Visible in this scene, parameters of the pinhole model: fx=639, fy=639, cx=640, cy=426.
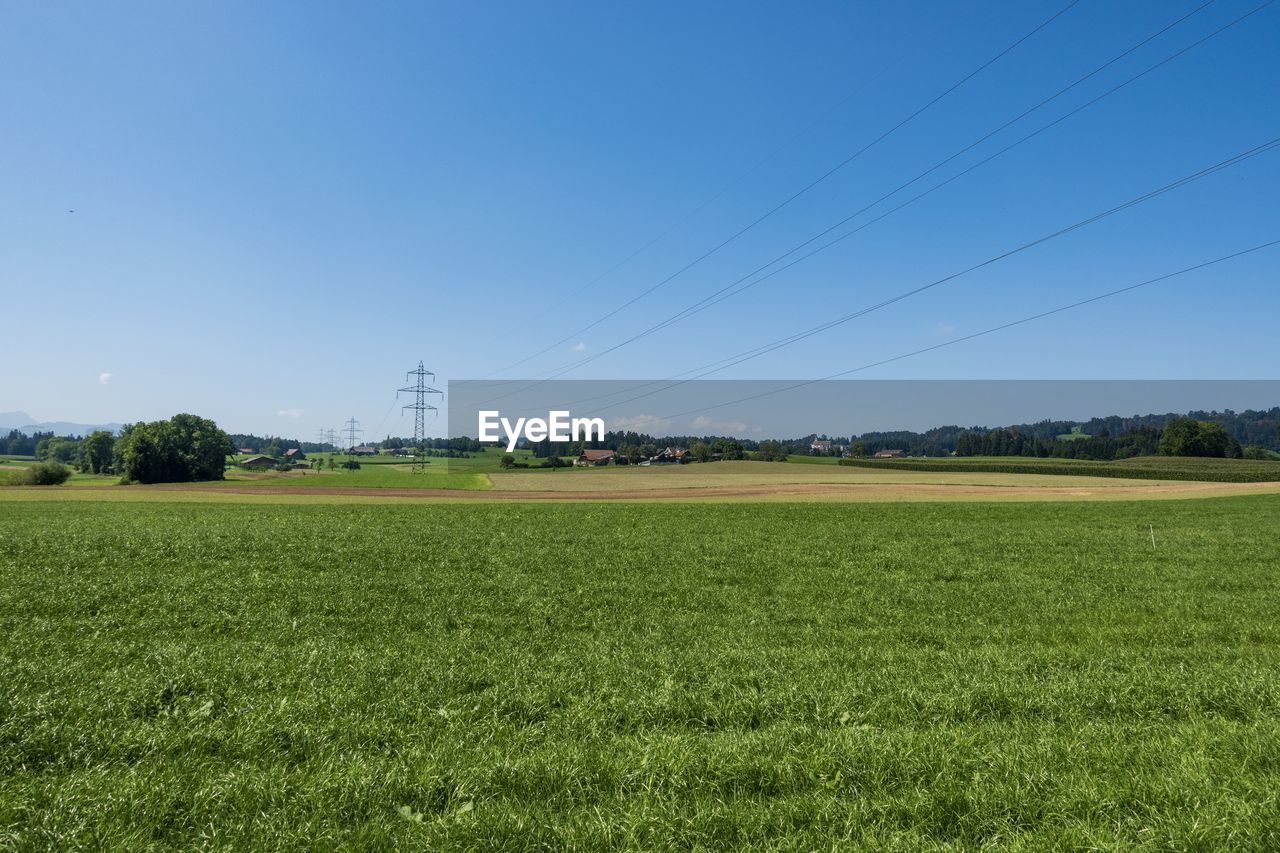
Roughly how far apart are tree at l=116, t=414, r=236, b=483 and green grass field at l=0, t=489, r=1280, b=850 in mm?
96867

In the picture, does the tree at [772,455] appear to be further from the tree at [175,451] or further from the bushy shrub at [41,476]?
the bushy shrub at [41,476]

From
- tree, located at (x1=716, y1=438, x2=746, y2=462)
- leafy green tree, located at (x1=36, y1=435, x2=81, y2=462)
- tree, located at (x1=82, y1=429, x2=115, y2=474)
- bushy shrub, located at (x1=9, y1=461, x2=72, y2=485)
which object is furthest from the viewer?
leafy green tree, located at (x1=36, y1=435, x2=81, y2=462)

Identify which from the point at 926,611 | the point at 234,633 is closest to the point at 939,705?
the point at 926,611

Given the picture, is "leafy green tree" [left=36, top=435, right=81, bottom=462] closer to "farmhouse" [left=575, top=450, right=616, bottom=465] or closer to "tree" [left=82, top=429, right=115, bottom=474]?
"tree" [left=82, top=429, right=115, bottom=474]

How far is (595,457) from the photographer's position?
123m

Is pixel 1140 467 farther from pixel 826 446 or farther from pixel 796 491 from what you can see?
pixel 826 446

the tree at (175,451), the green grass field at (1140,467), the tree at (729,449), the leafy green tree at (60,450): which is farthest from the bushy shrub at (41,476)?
the leafy green tree at (60,450)

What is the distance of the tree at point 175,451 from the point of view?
316ft

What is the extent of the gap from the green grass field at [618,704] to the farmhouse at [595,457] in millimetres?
100285

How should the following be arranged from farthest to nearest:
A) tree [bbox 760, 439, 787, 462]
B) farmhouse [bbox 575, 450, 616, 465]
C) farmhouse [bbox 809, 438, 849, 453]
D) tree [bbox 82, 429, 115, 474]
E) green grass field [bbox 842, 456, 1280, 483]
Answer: farmhouse [bbox 809, 438, 849, 453] < tree [bbox 82, 429, 115, 474] < farmhouse [bbox 575, 450, 616, 465] < tree [bbox 760, 439, 787, 462] < green grass field [bbox 842, 456, 1280, 483]

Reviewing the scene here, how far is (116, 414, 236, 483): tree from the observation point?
3792 inches

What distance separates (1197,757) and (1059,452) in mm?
139247

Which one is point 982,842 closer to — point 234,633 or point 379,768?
point 379,768

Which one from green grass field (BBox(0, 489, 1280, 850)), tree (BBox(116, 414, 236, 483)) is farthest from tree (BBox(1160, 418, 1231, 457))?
tree (BBox(116, 414, 236, 483))
